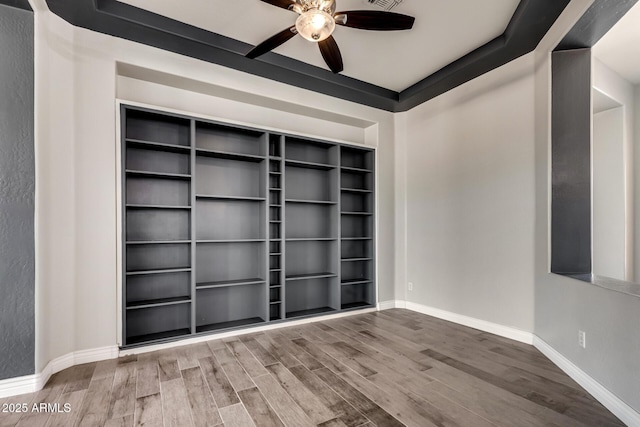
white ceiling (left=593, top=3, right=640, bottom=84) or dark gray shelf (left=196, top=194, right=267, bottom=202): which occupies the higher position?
white ceiling (left=593, top=3, right=640, bottom=84)

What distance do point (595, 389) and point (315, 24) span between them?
3.10 meters

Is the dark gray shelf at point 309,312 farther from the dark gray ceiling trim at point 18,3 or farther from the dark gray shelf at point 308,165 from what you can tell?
the dark gray ceiling trim at point 18,3

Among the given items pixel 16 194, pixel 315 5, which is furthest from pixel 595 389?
pixel 16 194

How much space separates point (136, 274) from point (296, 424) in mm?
2123

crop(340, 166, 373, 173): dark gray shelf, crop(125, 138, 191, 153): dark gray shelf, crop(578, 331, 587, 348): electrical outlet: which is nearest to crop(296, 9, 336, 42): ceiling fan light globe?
crop(125, 138, 191, 153): dark gray shelf

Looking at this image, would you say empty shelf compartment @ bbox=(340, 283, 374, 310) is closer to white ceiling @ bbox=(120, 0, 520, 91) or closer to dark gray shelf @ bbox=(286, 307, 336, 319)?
dark gray shelf @ bbox=(286, 307, 336, 319)

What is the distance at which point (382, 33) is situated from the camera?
3.03 m

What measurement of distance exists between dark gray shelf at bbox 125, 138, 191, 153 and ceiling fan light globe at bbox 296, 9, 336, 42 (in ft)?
5.58

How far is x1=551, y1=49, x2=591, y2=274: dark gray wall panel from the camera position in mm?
2736

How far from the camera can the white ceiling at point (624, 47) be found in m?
2.92

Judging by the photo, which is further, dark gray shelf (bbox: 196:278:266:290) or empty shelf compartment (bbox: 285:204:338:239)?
empty shelf compartment (bbox: 285:204:338:239)

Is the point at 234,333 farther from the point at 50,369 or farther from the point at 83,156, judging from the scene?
the point at 83,156

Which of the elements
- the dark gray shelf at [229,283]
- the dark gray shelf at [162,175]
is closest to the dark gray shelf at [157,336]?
the dark gray shelf at [229,283]

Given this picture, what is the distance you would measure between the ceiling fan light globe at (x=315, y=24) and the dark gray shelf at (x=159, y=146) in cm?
170
